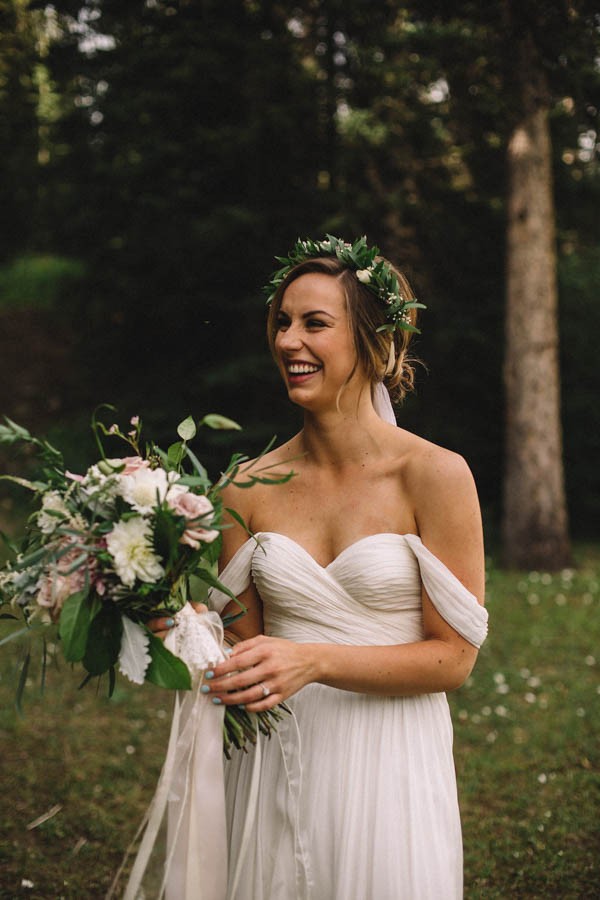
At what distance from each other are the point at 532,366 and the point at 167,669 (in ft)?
29.0

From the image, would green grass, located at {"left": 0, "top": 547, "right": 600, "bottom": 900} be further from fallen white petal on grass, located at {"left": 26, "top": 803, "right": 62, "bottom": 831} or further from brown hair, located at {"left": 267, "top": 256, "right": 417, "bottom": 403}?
brown hair, located at {"left": 267, "top": 256, "right": 417, "bottom": 403}

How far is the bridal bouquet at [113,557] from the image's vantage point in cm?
203

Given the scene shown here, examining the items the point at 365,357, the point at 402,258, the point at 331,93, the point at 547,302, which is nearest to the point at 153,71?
the point at 331,93

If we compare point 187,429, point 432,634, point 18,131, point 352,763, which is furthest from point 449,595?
point 18,131

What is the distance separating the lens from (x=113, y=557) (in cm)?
203

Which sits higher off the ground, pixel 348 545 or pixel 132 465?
pixel 132 465

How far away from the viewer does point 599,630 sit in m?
8.18

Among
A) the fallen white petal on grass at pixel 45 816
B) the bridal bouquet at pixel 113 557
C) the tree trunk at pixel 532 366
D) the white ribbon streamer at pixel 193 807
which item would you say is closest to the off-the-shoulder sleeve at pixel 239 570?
the white ribbon streamer at pixel 193 807

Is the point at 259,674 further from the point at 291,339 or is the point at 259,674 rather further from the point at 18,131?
the point at 18,131

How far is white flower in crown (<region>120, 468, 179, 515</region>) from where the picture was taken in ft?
6.73

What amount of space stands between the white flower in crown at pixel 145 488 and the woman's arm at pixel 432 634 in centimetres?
59

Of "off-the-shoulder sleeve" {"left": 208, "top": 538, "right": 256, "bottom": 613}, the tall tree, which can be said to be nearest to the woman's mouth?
"off-the-shoulder sleeve" {"left": 208, "top": 538, "right": 256, "bottom": 613}

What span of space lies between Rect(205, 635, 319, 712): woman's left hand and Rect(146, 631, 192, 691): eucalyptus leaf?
0.13 metres

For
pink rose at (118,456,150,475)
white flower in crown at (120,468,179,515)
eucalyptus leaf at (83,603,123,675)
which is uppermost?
pink rose at (118,456,150,475)
